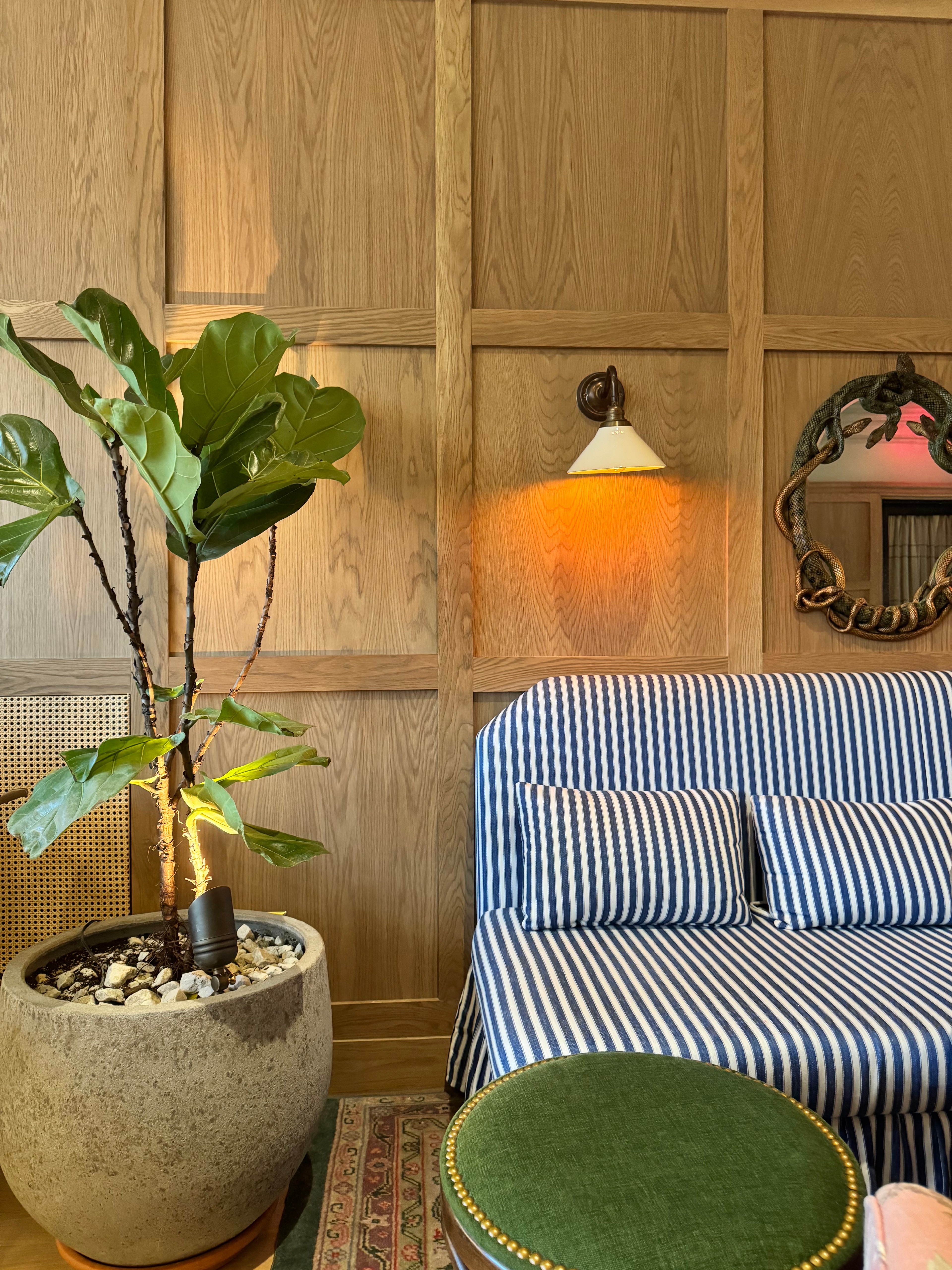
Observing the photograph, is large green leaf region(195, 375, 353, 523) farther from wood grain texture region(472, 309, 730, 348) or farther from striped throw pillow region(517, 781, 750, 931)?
striped throw pillow region(517, 781, 750, 931)

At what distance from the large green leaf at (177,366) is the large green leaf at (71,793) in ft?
2.20

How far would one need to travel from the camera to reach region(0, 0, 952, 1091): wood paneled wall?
228 centimetres

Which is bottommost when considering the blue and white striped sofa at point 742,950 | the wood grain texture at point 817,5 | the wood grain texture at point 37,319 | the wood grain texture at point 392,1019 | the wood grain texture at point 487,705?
the wood grain texture at point 392,1019

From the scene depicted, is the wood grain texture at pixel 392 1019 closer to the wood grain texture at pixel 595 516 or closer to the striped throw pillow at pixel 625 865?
the striped throw pillow at pixel 625 865

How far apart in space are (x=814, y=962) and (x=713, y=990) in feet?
0.94

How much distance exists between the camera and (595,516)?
2426 millimetres

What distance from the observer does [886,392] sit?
2.46m

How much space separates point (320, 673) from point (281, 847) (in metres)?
0.66

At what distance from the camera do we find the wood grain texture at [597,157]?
237cm

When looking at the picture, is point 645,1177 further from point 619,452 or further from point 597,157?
point 597,157

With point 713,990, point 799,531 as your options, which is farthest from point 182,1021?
point 799,531

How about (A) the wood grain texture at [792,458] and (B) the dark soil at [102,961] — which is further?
(A) the wood grain texture at [792,458]

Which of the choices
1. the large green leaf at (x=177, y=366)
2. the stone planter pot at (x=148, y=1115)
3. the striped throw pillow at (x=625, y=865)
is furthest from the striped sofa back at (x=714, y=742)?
the large green leaf at (x=177, y=366)

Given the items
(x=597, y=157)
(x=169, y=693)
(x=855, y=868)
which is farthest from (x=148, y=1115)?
(x=597, y=157)
